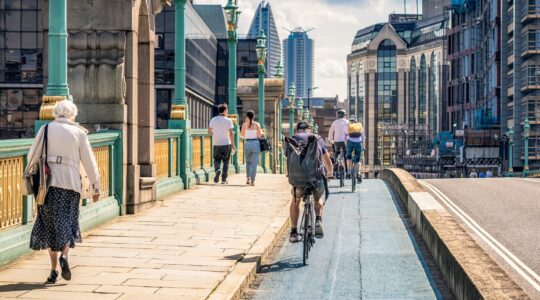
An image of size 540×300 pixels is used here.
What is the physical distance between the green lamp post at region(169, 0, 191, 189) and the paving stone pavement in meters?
3.11

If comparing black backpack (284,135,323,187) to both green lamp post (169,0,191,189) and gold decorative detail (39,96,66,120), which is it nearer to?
gold decorative detail (39,96,66,120)

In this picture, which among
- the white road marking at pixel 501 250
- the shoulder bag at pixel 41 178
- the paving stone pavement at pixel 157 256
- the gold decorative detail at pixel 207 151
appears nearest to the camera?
the paving stone pavement at pixel 157 256

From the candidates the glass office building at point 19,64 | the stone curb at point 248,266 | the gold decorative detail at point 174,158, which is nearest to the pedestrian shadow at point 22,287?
the stone curb at point 248,266

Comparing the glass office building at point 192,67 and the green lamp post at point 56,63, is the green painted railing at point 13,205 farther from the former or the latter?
the glass office building at point 192,67

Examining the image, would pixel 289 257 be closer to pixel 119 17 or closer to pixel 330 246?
pixel 330 246

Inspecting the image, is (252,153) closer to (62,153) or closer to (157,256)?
(157,256)

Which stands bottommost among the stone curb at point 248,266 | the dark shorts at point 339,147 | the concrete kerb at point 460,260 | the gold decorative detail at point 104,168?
the stone curb at point 248,266

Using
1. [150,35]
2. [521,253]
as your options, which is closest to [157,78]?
[150,35]

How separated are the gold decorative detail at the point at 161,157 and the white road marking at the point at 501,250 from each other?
17.5ft

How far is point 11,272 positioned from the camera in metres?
8.28

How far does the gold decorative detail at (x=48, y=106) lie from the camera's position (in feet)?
33.2

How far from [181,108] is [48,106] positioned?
361 inches

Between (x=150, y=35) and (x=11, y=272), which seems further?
(x=150, y=35)

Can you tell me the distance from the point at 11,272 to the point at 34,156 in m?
1.17
